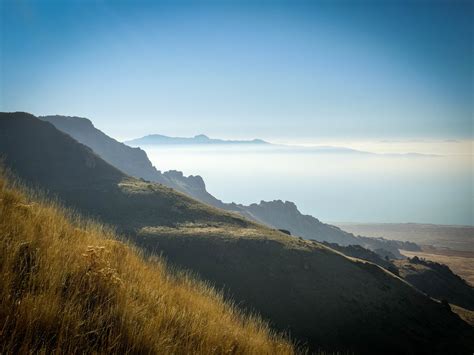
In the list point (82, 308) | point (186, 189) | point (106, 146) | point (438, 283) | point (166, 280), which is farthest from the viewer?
point (186, 189)

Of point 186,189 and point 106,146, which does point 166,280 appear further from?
point 186,189

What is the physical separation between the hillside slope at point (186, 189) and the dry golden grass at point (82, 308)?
5886 inches

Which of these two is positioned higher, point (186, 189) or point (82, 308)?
point (82, 308)

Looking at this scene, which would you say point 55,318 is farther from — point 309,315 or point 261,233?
point 261,233

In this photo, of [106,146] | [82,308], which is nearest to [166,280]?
[82,308]

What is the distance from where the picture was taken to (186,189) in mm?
188125

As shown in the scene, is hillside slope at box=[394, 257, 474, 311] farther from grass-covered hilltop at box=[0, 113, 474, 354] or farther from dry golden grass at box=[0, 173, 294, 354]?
dry golden grass at box=[0, 173, 294, 354]

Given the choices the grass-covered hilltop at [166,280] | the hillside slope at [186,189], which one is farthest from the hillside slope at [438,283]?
the hillside slope at [186,189]

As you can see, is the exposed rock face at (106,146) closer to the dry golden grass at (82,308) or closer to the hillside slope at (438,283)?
the hillside slope at (438,283)

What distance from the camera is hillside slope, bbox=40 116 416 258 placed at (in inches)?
6201

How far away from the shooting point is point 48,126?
75062 millimetres

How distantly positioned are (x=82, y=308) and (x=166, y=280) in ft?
10.1

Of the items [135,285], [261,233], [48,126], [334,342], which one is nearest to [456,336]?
[334,342]

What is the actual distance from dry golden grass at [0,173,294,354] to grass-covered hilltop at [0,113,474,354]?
2 cm
